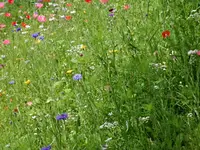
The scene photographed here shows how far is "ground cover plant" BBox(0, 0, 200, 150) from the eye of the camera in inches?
82.6

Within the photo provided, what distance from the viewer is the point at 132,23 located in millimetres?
3410

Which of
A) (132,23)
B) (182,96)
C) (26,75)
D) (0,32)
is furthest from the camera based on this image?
(0,32)

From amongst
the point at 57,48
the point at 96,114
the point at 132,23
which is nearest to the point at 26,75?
Answer: the point at 57,48

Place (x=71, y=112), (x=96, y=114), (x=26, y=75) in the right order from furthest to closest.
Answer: (x=26, y=75)
(x=71, y=112)
(x=96, y=114)

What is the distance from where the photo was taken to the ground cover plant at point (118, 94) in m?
2.10

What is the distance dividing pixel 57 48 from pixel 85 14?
0.80m

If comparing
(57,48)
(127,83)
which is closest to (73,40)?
(57,48)

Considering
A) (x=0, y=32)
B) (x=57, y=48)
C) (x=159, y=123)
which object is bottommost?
(x=0, y=32)

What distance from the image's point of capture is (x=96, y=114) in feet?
7.83

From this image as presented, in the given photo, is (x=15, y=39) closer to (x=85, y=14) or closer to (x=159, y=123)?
(x=85, y=14)

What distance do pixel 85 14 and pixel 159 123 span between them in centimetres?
256

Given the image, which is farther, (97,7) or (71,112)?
(97,7)

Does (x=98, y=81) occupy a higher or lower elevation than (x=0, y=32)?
higher

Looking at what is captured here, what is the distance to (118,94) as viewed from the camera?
2354 millimetres
